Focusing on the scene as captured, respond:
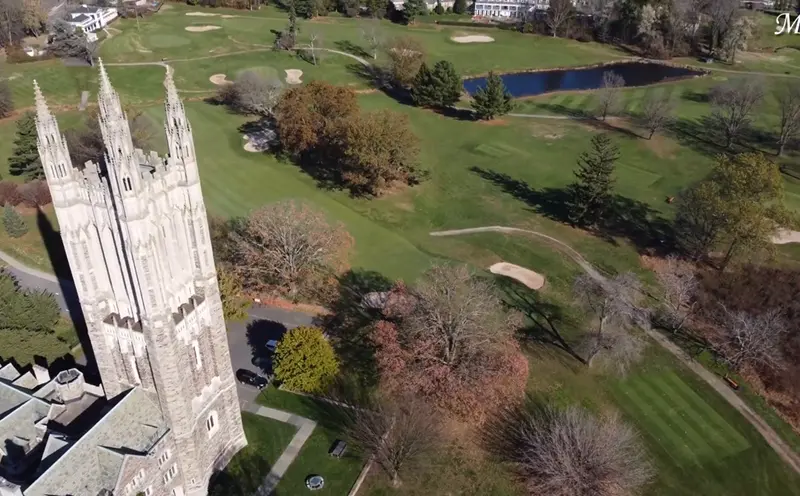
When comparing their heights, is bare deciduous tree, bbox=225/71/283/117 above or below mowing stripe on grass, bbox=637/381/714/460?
above

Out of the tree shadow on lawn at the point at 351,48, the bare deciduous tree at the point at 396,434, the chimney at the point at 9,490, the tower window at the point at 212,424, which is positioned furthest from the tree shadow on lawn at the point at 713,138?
the chimney at the point at 9,490

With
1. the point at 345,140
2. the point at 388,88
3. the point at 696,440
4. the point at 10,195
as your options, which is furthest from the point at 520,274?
the point at 388,88

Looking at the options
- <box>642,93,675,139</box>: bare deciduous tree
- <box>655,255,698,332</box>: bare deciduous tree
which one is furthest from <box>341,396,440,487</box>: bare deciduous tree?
<box>642,93,675,139</box>: bare deciduous tree

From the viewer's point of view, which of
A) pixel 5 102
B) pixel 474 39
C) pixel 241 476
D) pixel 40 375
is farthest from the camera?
pixel 474 39

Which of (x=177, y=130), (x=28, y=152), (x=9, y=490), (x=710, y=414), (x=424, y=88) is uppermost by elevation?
(x=177, y=130)

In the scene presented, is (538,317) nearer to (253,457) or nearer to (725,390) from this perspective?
(725,390)

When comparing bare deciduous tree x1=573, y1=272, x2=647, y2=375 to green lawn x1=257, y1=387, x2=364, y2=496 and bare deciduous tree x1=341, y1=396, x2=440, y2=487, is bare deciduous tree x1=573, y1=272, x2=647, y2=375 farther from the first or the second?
green lawn x1=257, y1=387, x2=364, y2=496

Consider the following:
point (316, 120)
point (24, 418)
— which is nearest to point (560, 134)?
point (316, 120)
